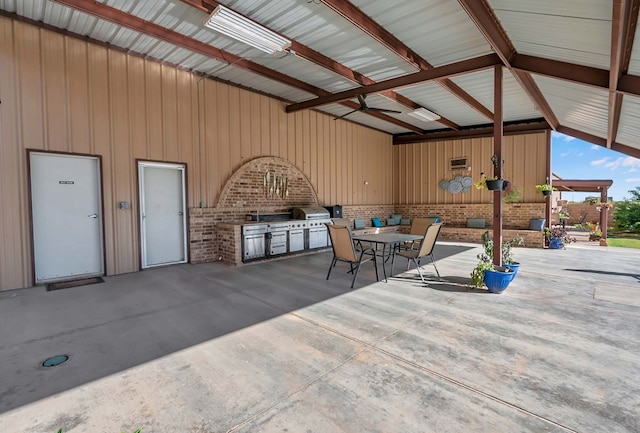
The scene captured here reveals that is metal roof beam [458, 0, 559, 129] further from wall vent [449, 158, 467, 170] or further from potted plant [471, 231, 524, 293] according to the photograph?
wall vent [449, 158, 467, 170]

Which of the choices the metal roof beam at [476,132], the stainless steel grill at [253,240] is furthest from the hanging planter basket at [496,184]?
the metal roof beam at [476,132]

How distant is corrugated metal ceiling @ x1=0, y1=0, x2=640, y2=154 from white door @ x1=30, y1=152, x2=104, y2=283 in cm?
209

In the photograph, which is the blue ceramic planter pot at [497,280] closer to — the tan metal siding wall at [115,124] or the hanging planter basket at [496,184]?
the hanging planter basket at [496,184]

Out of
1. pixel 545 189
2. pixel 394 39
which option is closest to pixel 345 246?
pixel 394 39

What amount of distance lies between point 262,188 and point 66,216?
3.74m

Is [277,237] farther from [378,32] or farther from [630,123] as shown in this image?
[630,123]

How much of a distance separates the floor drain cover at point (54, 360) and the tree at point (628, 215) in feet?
58.9

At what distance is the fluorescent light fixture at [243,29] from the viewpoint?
3775mm

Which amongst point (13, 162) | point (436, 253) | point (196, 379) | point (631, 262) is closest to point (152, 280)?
point (13, 162)

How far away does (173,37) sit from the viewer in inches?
188

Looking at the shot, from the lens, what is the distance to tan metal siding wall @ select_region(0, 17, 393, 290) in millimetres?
4383

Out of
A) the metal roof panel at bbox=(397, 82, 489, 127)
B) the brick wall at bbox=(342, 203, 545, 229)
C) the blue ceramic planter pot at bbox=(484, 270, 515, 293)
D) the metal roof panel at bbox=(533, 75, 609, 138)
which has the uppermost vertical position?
the metal roof panel at bbox=(397, 82, 489, 127)

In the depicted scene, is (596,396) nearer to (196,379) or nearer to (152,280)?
(196,379)

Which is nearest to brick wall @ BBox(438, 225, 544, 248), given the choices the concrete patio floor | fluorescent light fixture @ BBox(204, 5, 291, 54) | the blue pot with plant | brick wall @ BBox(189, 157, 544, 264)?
brick wall @ BBox(189, 157, 544, 264)
